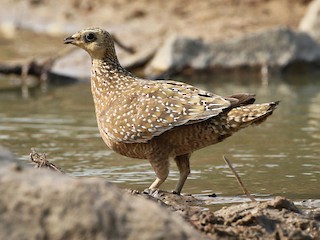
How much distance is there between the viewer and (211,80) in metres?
Answer: 17.8

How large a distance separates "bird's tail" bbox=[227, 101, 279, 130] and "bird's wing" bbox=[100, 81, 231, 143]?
121 millimetres

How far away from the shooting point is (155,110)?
828 cm

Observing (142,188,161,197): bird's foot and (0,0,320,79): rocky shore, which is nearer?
(142,188,161,197): bird's foot

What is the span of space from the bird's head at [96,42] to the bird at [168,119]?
1.58 ft

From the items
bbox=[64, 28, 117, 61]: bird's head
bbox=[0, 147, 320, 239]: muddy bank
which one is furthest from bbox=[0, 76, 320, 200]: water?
bbox=[0, 147, 320, 239]: muddy bank

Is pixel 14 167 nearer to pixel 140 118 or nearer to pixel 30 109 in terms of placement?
pixel 140 118

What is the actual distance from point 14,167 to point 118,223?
0.61 m

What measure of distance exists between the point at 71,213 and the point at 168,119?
3423mm

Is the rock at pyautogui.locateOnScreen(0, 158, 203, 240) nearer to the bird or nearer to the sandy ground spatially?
the bird

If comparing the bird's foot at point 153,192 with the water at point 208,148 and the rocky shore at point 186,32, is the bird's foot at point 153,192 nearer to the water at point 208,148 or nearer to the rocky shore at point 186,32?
the water at point 208,148

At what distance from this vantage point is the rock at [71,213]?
479cm

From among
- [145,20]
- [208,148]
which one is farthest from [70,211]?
Answer: [145,20]

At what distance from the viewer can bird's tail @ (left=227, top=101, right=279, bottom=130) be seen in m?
7.91

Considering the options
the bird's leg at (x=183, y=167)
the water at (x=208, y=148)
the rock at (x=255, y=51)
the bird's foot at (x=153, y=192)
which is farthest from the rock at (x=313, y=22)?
the bird's foot at (x=153, y=192)
